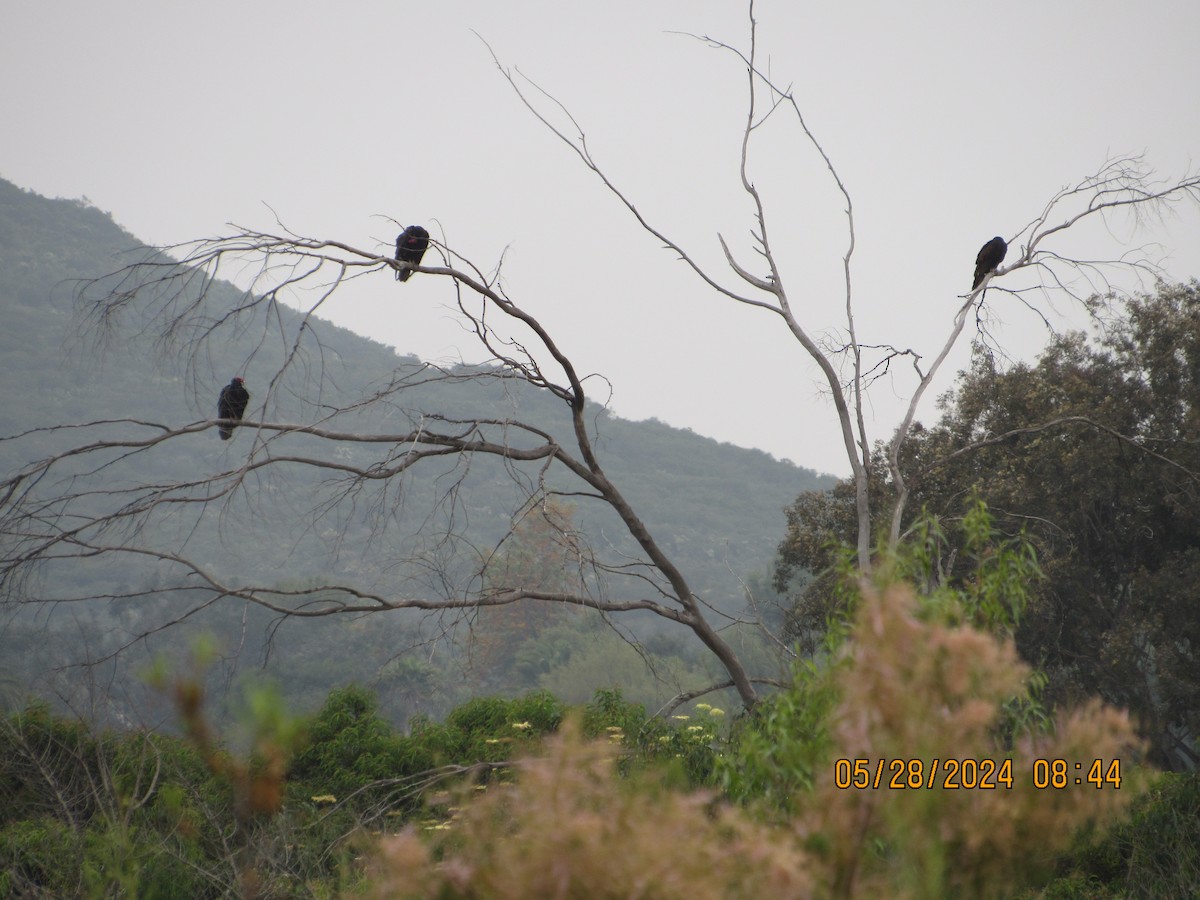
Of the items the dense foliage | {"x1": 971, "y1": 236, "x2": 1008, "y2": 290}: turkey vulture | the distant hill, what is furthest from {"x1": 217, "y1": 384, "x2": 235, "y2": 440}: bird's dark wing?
the distant hill

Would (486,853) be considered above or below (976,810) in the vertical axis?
below

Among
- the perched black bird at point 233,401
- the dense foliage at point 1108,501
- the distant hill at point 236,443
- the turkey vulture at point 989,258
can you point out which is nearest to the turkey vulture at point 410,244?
the perched black bird at point 233,401

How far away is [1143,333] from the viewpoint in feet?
40.5

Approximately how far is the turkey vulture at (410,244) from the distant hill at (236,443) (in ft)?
55.2

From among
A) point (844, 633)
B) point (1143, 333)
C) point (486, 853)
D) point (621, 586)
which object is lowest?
point (621, 586)

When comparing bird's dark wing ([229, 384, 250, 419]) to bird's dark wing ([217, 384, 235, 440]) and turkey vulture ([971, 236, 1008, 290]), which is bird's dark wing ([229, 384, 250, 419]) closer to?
bird's dark wing ([217, 384, 235, 440])

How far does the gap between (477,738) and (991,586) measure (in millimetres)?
6293

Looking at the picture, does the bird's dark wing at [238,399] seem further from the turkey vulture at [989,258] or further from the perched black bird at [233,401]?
the turkey vulture at [989,258]

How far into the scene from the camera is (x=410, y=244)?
516 cm

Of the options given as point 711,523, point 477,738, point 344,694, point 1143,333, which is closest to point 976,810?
point 477,738

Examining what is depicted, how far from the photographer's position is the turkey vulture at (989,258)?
6.66 meters

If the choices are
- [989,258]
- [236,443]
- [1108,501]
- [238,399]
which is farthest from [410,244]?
[236,443]

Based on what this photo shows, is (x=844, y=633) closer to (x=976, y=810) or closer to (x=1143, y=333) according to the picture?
(x=976, y=810)
